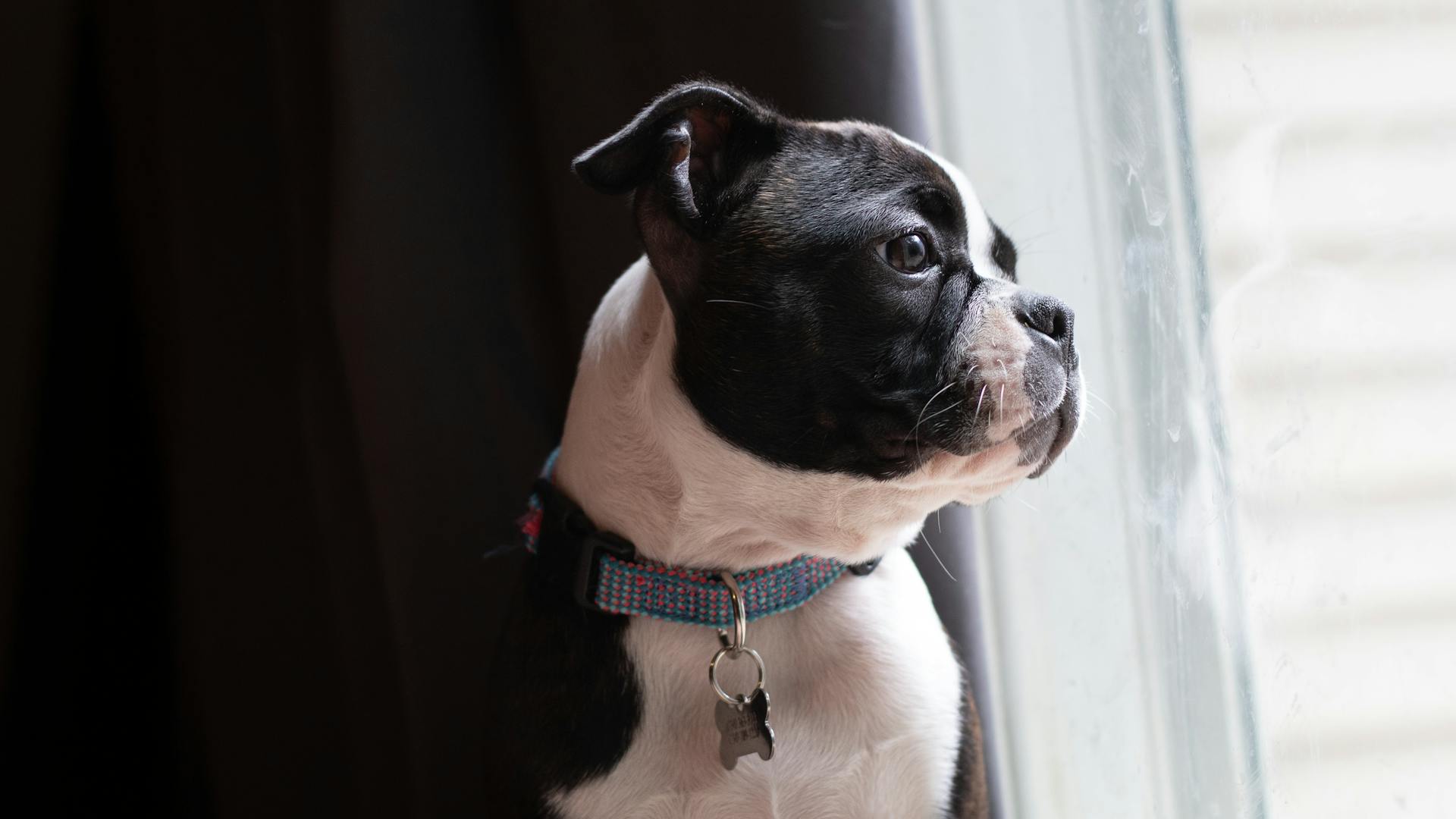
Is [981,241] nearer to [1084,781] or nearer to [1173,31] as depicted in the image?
[1173,31]

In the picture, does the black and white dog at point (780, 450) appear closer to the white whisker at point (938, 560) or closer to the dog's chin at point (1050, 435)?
the dog's chin at point (1050, 435)

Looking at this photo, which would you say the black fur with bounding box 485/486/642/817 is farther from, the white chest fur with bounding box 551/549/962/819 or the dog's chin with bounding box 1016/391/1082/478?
the dog's chin with bounding box 1016/391/1082/478

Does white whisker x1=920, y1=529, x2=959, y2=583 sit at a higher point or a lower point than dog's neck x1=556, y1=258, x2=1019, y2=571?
lower

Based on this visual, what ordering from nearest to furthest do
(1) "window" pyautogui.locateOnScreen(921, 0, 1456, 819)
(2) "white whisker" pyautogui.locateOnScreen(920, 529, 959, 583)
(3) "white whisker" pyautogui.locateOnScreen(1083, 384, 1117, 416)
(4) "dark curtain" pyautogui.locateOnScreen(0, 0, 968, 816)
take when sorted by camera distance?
(1) "window" pyautogui.locateOnScreen(921, 0, 1456, 819), (3) "white whisker" pyautogui.locateOnScreen(1083, 384, 1117, 416), (2) "white whisker" pyautogui.locateOnScreen(920, 529, 959, 583), (4) "dark curtain" pyautogui.locateOnScreen(0, 0, 968, 816)

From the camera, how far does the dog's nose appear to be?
91 cm

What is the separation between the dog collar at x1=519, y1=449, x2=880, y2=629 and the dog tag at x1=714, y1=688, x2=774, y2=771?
7 cm

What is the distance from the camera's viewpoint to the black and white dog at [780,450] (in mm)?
887

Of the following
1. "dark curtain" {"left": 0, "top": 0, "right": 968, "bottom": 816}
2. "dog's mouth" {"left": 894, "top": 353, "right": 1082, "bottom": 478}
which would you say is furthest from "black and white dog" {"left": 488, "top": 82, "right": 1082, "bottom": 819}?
"dark curtain" {"left": 0, "top": 0, "right": 968, "bottom": 816}

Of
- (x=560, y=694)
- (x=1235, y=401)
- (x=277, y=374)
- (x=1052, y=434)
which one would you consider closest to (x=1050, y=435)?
(x=1052, y=434)

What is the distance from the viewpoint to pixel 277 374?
151 centimetres

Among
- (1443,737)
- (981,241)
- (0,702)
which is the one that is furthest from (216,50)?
(1443,737)

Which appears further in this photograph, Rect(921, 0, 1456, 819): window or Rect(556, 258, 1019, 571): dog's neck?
Rect(556, 258, 1019, 571): dog's neck

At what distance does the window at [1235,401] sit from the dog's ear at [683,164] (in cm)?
34

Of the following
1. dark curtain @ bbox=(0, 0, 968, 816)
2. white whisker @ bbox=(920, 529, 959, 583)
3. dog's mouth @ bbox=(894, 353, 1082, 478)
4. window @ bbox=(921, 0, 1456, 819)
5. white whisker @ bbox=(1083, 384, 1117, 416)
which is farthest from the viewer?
dark curtain @ bbox=(0, 0, 968, 816)
